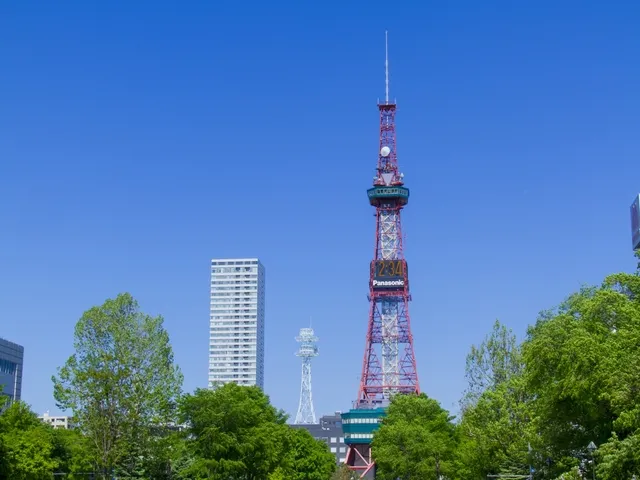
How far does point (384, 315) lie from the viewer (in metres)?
180

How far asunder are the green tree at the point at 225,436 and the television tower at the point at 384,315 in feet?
286

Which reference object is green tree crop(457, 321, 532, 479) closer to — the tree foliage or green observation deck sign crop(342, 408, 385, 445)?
the tree foliage

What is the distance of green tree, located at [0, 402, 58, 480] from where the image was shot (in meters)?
70.8

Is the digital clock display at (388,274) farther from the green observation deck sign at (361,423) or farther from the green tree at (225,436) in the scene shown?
the green tree at (225,436)

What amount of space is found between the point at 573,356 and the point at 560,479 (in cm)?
1150

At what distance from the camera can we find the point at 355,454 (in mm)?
183875

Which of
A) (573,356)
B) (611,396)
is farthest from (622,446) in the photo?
(573,356)

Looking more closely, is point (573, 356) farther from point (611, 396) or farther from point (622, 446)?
point (622, 446)

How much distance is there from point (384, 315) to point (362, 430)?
76.2 ft

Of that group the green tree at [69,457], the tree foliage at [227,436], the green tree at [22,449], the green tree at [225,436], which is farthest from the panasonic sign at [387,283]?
the green tree at [22,449]

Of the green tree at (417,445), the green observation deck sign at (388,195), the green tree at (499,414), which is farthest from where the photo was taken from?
the green observation deck sign at (388,195)

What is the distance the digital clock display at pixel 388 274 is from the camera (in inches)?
7106

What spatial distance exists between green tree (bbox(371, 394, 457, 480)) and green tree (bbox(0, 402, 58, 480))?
3581 centimetres

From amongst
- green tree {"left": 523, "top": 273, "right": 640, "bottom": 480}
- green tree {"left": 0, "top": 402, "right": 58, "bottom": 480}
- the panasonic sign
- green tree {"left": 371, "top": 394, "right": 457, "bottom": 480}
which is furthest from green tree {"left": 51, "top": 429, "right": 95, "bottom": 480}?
the panasonic sign
